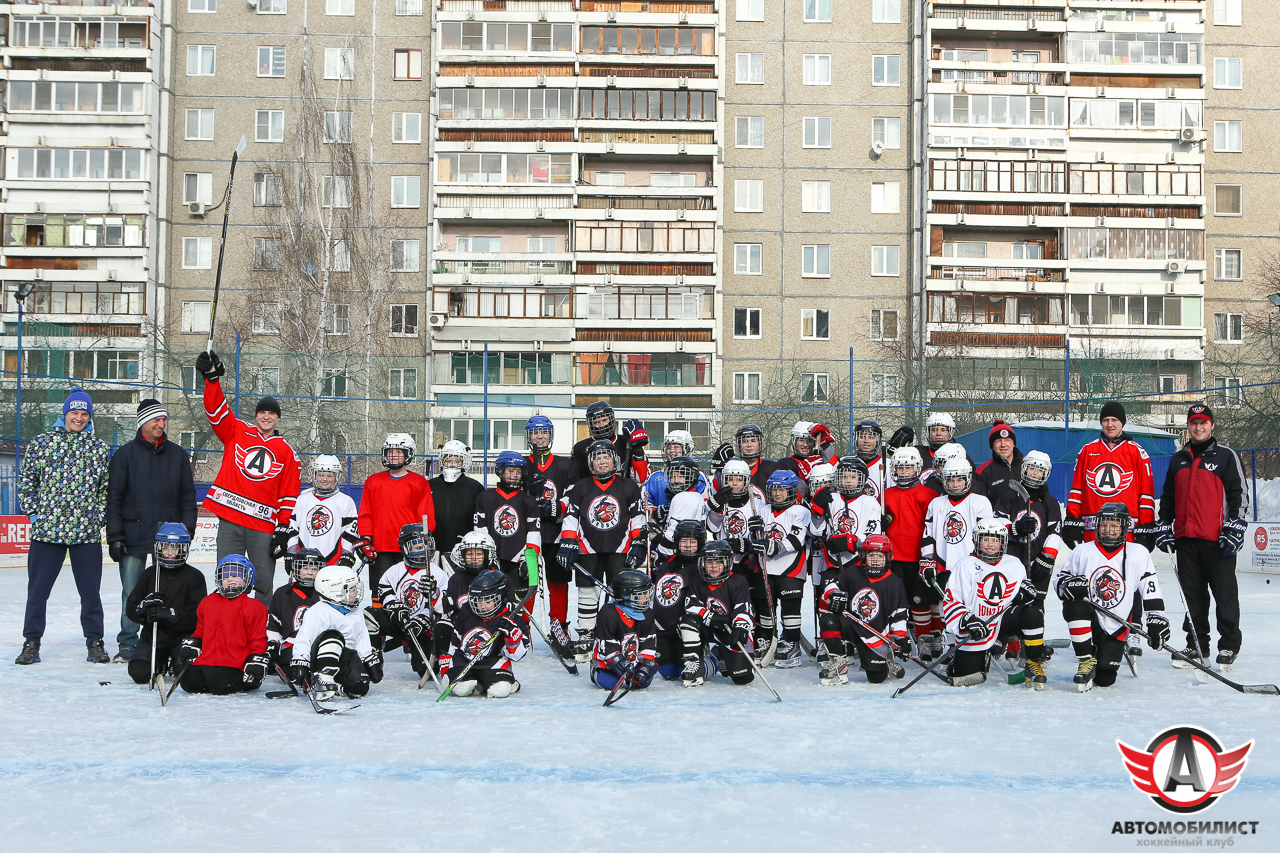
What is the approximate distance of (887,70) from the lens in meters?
35.8

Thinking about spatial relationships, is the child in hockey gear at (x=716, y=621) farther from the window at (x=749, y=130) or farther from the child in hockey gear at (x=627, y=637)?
the window at (x=749, y=130)

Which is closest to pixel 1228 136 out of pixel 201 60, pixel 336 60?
pixel 336 60

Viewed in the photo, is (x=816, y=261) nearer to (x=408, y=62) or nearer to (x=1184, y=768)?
(x=408, y=62)

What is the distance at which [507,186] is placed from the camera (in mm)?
34312

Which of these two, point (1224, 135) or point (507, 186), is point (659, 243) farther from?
point (1224, 135)

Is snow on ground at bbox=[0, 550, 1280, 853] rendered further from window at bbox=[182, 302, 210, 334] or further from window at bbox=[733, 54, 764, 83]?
window at bbox=[733, 54, 764, 83]

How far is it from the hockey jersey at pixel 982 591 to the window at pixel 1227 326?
112 ft

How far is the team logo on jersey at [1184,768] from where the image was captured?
395cm

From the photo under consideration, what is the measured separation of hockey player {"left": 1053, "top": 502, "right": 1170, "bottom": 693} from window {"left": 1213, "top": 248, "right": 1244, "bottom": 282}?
112 feet

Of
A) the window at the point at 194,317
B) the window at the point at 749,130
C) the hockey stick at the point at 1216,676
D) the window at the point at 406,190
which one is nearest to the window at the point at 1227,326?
the window at the point at 749,130

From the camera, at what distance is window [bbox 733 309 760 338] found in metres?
35.7

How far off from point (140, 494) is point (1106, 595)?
5.97 m

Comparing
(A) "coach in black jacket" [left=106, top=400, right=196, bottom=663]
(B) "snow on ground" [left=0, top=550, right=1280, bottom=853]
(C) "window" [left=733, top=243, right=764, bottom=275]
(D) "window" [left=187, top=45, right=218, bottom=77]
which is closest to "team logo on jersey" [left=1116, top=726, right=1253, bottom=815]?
(B) "snow on ground" [left=0, top=550, right=1280, bottom=853]

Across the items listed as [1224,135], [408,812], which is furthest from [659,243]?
[408,812]
